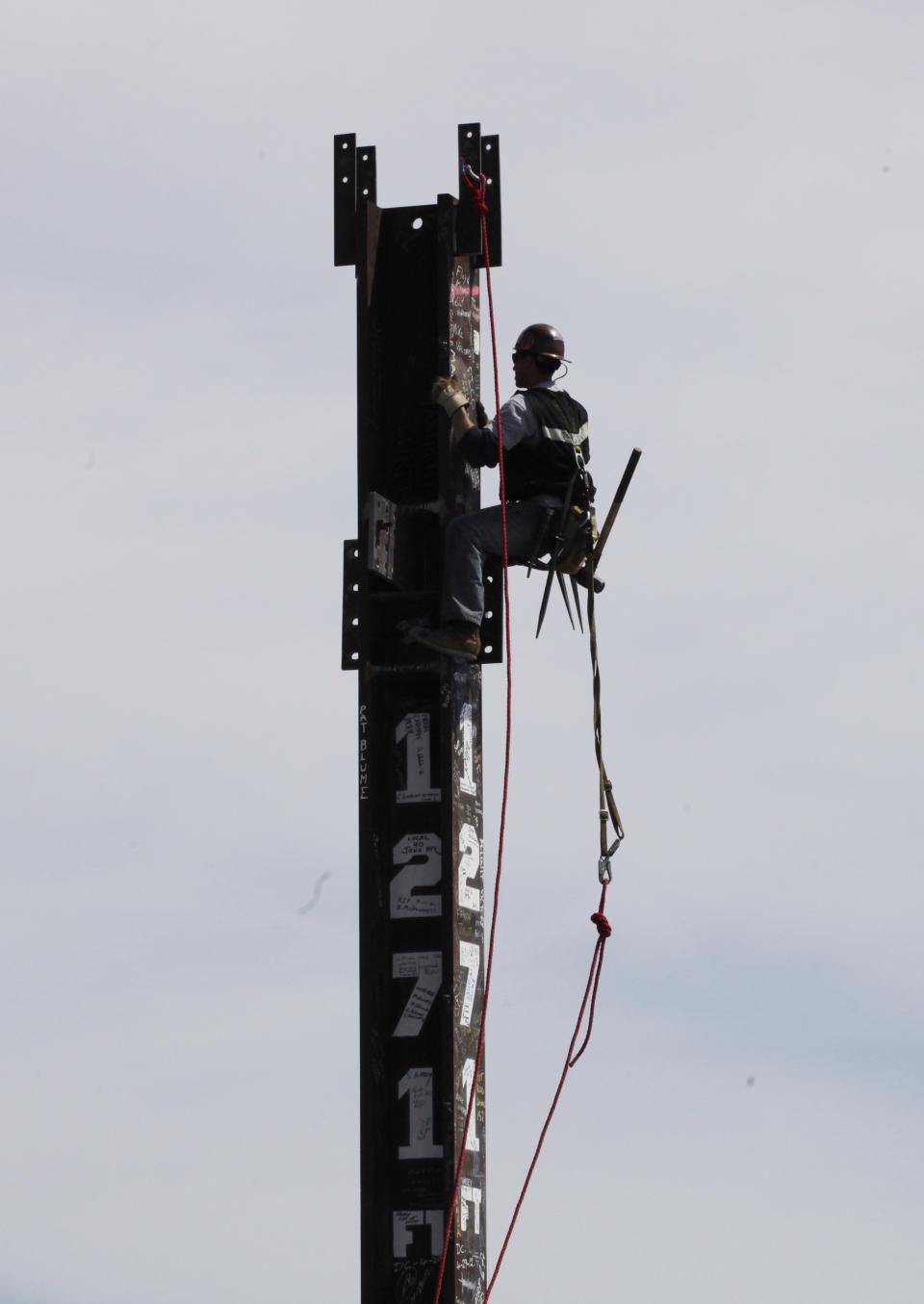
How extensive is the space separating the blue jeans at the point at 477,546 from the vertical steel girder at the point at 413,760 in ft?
0.46

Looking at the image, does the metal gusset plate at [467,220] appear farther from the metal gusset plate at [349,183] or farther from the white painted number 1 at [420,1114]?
the white painted number 1 at [420,1114]

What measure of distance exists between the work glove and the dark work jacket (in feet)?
1.06

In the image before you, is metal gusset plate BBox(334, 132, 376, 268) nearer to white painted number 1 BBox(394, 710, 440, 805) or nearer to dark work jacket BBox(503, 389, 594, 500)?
dark work jacket BBox(503, 389, 594, 500)

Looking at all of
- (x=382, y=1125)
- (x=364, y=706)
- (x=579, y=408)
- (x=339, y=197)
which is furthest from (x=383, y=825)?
(x=339, y=197)

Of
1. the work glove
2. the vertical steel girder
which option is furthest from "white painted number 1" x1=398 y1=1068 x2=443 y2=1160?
the work glove

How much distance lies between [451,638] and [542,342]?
1513 mm

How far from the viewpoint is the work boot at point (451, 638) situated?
1212cm

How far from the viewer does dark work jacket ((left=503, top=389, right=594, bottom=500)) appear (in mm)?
12477

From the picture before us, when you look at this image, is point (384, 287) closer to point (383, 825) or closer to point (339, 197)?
point (339, 197)

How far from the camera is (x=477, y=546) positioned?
40.4 feet

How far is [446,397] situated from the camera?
40.3 feet

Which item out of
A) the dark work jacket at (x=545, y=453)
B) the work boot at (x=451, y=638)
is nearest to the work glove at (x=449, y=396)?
the dark work jacket at (x=545, y=453)

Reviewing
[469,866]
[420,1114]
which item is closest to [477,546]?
[469,866]

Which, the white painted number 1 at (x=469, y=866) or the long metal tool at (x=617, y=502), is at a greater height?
the long metal tool at (x=617, y=502)
